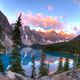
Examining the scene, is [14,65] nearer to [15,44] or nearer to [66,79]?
[15,44]

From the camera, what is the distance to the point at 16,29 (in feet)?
161

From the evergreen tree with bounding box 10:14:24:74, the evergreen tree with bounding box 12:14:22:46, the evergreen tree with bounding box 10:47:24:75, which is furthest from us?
the evergreen tree with bounding box 10:47:24:75

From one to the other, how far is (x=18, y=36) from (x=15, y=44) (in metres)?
2.59

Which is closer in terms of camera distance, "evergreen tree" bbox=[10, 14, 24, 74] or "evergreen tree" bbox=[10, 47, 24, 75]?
"evergreen tree" bbox=[10, 14, 24, 74]

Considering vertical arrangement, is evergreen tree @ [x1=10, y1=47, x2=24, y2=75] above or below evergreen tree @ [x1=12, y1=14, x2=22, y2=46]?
below

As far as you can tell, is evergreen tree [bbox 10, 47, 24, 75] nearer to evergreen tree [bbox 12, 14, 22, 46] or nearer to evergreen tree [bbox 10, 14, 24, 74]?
evergreen tree [bbox 10, 14, 24, 74]

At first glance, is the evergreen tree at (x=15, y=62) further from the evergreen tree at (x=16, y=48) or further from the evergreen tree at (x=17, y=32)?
the evergreen tree at (x=17, y=32)

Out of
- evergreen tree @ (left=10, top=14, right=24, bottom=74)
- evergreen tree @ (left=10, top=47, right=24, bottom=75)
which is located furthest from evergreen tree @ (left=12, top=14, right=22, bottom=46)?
evergreen tree @ (left=10, top=47, right=24, bottom=75)

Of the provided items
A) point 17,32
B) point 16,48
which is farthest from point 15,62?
point 17,32

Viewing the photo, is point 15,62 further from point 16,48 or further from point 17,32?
point 17,32

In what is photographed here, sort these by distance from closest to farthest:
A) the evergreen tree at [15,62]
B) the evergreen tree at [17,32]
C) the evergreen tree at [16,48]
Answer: the evergreen tree at [17,32] → the evergreen tree at [16,48] → the evergreen tree at [15,62]

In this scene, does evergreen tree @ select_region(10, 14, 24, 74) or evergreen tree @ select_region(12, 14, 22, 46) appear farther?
evergreen tree @ select_region(10, 14, 24, 74)

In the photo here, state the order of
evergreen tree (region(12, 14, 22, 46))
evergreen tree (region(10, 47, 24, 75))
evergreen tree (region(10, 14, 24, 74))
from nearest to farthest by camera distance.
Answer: evergreen tree (region(12, 14, 22, 46)), evergreen tree (region(10, 14, 24, 74)), evergreen tree (region(10, 47, 24, 75))

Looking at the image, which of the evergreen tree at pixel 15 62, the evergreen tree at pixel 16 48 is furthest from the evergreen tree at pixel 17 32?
the evergreen tree at pixel 15 62
